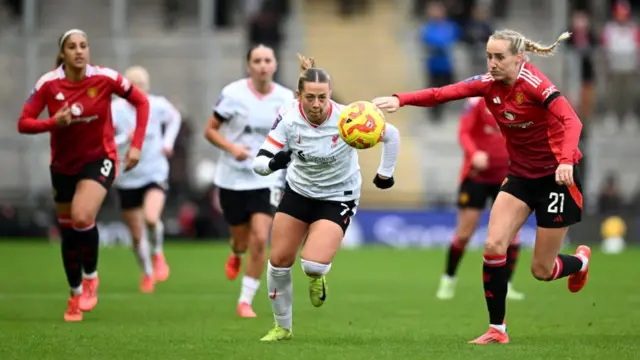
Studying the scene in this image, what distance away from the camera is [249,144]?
13.6m

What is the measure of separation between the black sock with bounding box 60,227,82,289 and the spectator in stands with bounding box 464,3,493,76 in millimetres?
15683

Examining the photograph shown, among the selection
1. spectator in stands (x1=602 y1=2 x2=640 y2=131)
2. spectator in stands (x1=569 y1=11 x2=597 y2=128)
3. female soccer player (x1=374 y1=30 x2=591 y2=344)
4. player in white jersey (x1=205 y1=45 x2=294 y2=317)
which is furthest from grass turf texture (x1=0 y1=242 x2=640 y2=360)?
spectator in stands (x1=602 y1=2 x2=640 y2=131)

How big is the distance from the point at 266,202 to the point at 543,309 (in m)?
3.14

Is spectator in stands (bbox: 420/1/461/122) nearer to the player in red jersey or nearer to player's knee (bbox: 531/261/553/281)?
the player in red jersey

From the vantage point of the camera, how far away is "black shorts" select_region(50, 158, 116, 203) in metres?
12.4

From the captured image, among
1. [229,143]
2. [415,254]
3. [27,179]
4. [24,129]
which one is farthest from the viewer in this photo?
[27,179]

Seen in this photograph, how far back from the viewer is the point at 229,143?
1336 cm

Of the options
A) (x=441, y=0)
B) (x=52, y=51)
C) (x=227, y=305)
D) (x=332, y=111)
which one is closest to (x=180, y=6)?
(x=52, y=51)

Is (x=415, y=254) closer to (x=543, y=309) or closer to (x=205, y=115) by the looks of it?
(x=205, y=115)

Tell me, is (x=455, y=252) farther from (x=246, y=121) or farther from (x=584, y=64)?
(x=584, y=64)

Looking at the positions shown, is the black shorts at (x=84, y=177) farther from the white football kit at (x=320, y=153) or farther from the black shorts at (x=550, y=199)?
the black shorts at (x=550, y=199)

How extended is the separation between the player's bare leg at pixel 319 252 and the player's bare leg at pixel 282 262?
0.11 metres

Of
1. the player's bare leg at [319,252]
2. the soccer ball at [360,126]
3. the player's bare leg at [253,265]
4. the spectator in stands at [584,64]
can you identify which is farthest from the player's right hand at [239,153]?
the spectator in stands at [584,64]

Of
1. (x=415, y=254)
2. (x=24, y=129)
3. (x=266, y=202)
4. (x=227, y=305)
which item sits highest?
(x=24, y=129)
